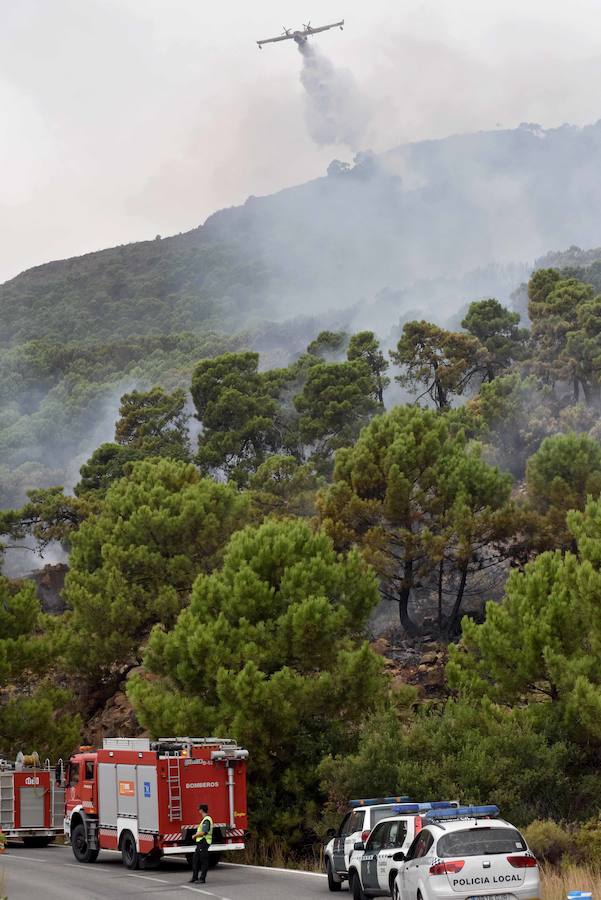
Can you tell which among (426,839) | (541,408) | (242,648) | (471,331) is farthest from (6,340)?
(426,839)

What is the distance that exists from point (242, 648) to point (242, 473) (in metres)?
41.3

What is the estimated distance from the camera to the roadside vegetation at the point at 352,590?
27.4 metres

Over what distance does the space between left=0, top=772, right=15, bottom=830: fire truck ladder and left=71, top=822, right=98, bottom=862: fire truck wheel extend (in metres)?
5.04

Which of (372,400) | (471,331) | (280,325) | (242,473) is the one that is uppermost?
(280,325)

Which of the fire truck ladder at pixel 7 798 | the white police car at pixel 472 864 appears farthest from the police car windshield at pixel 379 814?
the fire truck ladder at pixel 7 798

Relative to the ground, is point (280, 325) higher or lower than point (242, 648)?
higher

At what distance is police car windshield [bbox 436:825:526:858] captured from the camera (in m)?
14.6

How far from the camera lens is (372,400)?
7550 cm

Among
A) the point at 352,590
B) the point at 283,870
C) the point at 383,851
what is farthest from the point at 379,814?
the point at 352,590

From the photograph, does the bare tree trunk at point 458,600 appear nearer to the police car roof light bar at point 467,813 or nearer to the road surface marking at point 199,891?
the road surface marking at point 199,891

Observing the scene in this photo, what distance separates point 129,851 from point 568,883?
1188cm

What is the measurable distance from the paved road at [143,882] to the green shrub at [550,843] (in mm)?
4035

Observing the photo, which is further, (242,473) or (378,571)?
(242,473)

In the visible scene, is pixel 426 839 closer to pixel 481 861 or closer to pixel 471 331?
pixel 481 861
